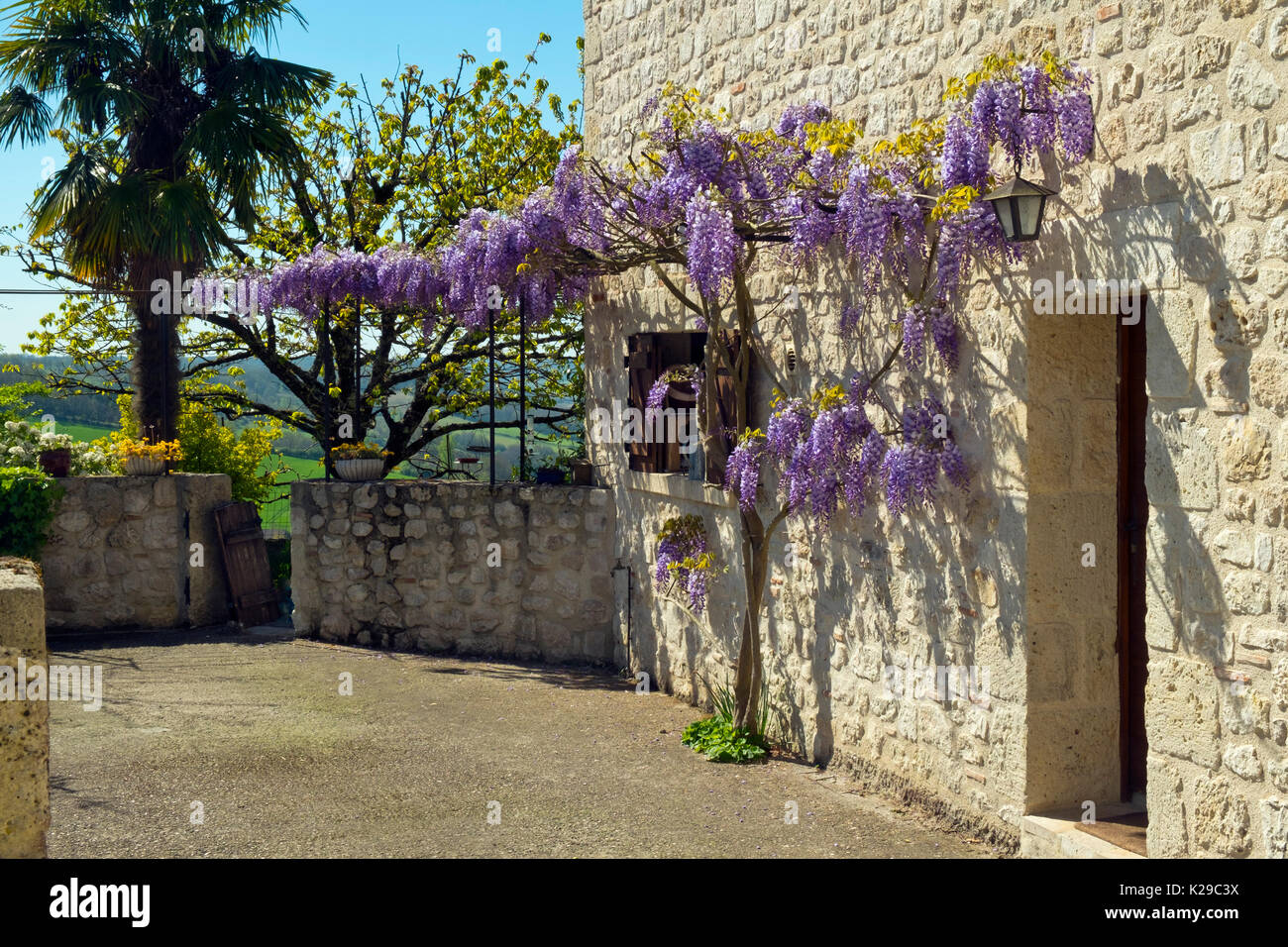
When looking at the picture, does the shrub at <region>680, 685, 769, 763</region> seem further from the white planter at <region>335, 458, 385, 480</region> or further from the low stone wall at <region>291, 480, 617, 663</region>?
the white planter at <region>335, 458, 385, 480</region>

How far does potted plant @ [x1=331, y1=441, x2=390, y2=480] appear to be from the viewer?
8594 mm

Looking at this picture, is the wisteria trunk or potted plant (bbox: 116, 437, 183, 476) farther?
potted plant (bbox: 116, 437, 183, 476)

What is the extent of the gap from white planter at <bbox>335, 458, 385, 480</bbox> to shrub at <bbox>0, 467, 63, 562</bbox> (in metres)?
2.10

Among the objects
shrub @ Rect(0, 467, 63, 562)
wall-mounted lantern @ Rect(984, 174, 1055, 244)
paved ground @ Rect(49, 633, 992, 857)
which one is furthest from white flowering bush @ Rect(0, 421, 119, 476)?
wall-mounted lantern @ Rect(984, 174, 1055, 244)

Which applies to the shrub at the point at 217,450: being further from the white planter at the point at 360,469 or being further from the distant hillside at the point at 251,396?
the white planter at the point at 360,469

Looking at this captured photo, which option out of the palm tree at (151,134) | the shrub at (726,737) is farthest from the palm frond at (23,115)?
the shrub at (726,737)

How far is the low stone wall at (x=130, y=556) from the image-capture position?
8.76 metres

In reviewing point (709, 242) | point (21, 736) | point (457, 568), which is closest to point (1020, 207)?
point (709, 242)

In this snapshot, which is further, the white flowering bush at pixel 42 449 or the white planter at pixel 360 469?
the white flowering bush at pixel 42 449

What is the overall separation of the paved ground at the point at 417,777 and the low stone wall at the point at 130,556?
138 cm

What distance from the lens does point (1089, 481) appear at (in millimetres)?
4285
